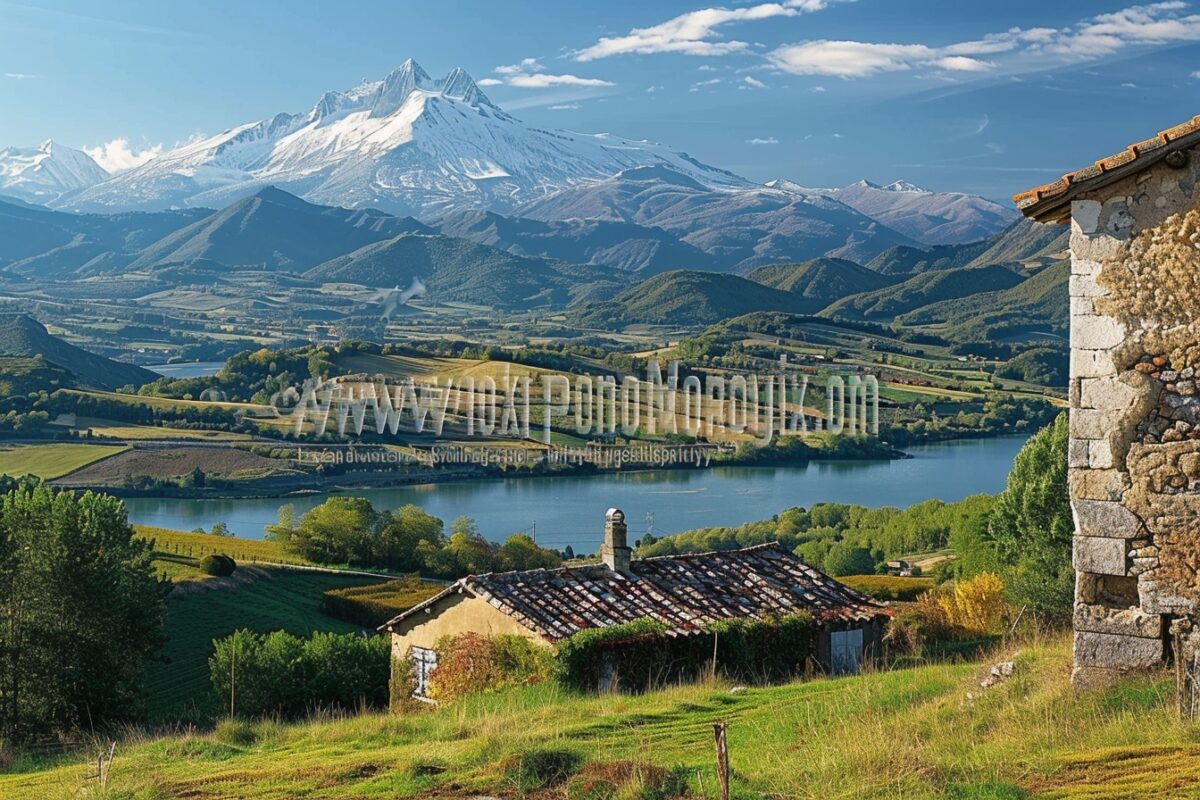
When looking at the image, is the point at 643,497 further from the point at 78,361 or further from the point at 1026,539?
the point at 78,361

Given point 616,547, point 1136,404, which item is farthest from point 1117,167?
point 616,547

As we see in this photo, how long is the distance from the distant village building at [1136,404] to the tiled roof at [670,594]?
7.73m

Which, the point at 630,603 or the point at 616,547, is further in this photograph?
the point at 616,547

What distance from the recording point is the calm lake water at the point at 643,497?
81750 mm

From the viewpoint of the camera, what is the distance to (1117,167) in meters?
8.83

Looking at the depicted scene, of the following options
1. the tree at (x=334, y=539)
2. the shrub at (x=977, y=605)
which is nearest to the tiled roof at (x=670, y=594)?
the shrub at (x=977, y=605)

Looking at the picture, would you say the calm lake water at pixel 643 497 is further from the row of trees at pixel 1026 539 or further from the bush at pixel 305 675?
the bush at pixel 305 675

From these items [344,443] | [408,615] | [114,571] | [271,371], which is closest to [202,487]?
[344,443]

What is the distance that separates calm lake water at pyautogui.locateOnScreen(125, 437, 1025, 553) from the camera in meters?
81.8

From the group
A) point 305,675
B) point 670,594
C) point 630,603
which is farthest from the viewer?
point 305,675

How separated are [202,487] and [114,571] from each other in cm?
7806

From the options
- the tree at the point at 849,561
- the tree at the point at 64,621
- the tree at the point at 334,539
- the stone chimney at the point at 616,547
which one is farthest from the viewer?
the tree at the point at 334,539

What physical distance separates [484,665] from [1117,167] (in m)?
10.3

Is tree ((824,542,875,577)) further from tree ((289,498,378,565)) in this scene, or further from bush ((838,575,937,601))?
tree ((289,498,378,565))
